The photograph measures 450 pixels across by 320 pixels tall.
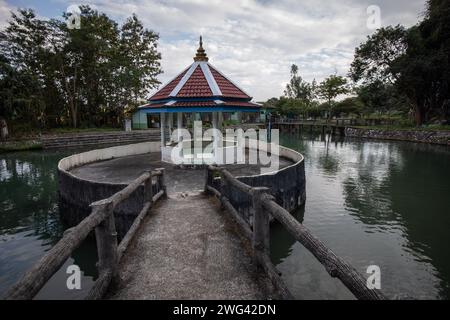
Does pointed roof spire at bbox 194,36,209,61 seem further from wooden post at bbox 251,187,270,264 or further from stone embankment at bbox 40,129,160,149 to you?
stone embankment at bbox 40,129,160,149

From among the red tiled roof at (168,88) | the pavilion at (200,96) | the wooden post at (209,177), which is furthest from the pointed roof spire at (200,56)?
the wooden post at (209,177)

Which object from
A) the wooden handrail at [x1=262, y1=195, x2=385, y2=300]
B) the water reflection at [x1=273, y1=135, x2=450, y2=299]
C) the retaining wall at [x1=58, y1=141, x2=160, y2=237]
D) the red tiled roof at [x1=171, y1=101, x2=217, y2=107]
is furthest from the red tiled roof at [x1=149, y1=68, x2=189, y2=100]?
the wooden handrail at [x1=262, y1=195, x2=385, y2=300]

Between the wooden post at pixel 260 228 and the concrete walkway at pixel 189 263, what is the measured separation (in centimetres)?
33

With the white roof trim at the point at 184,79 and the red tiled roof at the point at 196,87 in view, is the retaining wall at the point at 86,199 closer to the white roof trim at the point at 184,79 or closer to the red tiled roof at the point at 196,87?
the white roof trim at the point at 184,79

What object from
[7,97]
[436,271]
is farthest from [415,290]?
[7,97]

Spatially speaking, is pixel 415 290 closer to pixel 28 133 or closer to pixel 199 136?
pixel 199 136

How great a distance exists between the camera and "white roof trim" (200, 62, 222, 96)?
12604 millimetres

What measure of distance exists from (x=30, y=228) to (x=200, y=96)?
8022mm

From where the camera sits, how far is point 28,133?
30453 mm

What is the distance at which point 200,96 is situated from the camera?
488 inches

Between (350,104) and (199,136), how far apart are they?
49.1 metres

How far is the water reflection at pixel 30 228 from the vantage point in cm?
695

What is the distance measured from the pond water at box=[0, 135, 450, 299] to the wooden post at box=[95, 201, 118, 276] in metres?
3.29

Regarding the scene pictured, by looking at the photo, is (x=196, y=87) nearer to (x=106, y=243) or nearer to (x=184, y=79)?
→ (x=184, y=79)
